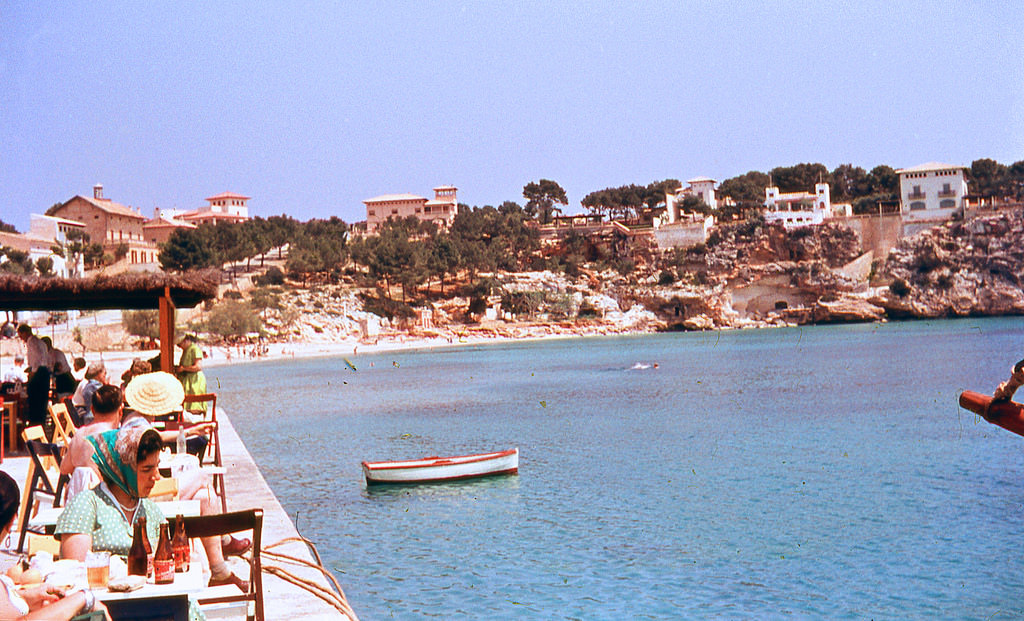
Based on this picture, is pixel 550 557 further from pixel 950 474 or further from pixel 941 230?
pixel 941 230

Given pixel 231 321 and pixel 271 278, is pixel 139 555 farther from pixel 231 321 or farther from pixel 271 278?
pixel 271 278

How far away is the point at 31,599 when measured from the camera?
2.78 m

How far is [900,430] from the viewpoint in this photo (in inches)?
779

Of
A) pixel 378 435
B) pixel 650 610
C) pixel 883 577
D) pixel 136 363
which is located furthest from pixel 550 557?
pixel 378 435

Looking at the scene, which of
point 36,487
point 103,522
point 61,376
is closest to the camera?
point 103,522

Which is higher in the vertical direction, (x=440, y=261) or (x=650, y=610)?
(x=440, y=261)

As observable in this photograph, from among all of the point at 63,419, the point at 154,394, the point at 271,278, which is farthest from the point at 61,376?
the point at 271,278

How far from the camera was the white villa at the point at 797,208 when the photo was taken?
8262 centimetres

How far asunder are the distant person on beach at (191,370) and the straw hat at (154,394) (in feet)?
9.14

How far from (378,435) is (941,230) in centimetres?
7136

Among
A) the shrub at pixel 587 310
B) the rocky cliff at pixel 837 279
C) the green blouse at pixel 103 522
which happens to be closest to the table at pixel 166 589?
the green blouse at pixel 103 522

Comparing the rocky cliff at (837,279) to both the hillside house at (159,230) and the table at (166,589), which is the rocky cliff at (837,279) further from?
the table at (166,589)

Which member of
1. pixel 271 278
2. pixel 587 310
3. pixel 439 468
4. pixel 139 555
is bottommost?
pixel 439 468

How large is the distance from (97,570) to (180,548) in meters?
0.50
